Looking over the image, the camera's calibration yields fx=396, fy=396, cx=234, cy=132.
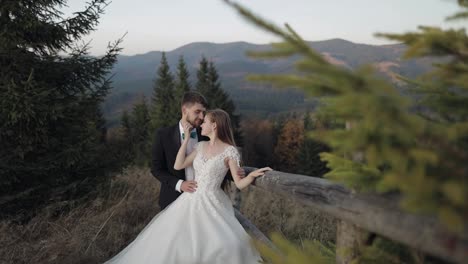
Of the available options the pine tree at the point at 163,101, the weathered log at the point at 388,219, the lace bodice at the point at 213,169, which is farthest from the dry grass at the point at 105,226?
the pine tree at the point at 163,101

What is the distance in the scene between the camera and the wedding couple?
3221mm

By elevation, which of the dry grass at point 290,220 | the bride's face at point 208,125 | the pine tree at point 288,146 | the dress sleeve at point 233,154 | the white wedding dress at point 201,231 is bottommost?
the pine tree at point 288,146

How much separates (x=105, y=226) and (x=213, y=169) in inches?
86.2

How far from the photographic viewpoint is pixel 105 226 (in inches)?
200

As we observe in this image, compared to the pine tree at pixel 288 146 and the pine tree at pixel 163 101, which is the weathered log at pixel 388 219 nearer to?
the pine tree at pixel 163 101

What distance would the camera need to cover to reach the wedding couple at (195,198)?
3.22 meters

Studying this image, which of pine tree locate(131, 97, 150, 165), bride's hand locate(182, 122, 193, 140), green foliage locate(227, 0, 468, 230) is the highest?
A: green foliage locate(227, 0, 468, 230)

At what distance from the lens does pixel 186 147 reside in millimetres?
3988

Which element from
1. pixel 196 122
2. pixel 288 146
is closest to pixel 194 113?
pixel 196 122

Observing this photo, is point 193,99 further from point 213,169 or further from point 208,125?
point 213,169

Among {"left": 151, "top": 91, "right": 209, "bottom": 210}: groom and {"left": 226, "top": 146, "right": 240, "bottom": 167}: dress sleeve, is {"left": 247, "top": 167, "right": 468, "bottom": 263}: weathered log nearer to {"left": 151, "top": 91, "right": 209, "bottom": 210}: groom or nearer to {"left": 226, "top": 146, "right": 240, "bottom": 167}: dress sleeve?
{"left": 226, "top": 146, "right": 240, "bottom": 167}: dress sleeve

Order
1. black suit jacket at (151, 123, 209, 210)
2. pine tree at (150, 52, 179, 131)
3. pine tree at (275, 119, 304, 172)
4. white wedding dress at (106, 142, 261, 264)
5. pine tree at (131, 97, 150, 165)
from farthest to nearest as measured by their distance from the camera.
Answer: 1. pine tree at (275, 119, 304, 172)
2. pine tree at (150, 52, 179, 131)
3. pine tree at (131, 97, 150, 165)
4. black suit jacket at (151, 123, 209, 210)
5. white wedding dress at (106, 142, 261, 264)

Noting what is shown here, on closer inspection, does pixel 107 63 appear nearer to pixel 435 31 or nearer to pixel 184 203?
pixel 184 203

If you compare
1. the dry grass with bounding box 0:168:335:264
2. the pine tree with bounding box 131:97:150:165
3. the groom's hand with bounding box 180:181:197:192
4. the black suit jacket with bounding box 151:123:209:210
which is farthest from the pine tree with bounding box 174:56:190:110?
the groom's hand with bounding box 180:181:197:192
